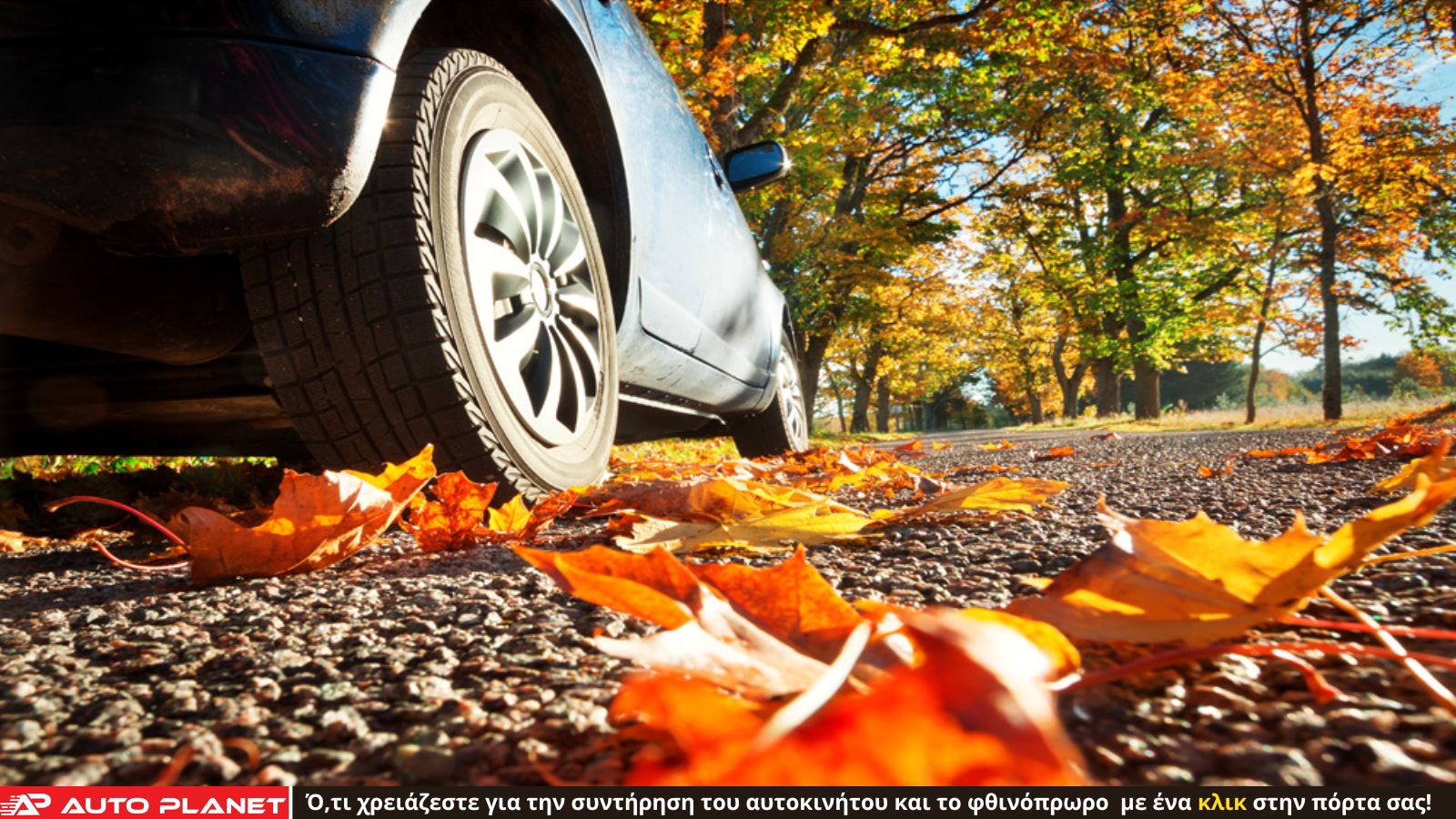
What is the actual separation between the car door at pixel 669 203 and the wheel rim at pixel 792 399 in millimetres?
1797

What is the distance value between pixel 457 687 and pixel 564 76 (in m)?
2.08

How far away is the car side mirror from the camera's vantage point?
4.30 m

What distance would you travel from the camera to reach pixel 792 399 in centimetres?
616

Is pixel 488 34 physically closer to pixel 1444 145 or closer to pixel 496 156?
pixel 496 156

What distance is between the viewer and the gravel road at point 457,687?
0.61 metres

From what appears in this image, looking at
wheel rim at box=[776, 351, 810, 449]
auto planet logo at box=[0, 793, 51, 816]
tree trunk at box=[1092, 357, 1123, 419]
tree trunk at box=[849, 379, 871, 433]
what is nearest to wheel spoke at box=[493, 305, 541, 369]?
auto planet logo at box=[0, 793, 51, 816]

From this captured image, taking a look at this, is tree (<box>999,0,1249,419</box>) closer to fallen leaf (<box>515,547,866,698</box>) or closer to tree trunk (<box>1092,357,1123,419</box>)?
tree trunk (<box>1092,357,1123,419</box>)

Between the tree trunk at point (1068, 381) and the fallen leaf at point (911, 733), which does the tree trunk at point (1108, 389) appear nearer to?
the tree trunk at point (1068, 381)

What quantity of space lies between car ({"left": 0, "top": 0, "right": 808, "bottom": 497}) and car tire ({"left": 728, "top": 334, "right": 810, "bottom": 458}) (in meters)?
2.60

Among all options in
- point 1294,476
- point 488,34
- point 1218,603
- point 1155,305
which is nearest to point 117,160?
point 488,34

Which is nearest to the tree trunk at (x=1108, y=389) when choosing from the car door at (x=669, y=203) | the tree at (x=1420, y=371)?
the car door at (x=669, y=203)

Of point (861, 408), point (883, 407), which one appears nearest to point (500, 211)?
point (861, 408)

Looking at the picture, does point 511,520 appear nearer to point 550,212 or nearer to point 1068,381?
point 550,212

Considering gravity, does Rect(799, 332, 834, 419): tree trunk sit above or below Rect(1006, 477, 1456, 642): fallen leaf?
above
